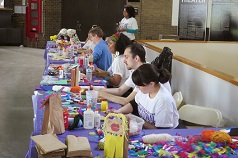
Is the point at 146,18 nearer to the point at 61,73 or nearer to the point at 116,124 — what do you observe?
the point at 61,73

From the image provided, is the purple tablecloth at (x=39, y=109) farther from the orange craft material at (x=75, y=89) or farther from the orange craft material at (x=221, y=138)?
the orange craft material at (x=221, y=138)

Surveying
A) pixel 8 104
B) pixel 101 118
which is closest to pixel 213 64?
pixel 8 104

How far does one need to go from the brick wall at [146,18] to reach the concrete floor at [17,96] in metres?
1.15

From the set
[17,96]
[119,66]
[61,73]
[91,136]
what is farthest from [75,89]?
[17,96]

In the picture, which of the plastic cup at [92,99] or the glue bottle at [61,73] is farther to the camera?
the glue bottle at [61,73]

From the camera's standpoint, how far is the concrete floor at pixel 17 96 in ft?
16.4

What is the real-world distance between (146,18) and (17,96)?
7.64m

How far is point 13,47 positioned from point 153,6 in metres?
4.99

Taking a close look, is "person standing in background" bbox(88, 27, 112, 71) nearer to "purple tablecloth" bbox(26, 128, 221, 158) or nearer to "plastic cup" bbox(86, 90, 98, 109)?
"plastic cup" bbox(86, 90, 98, 109)

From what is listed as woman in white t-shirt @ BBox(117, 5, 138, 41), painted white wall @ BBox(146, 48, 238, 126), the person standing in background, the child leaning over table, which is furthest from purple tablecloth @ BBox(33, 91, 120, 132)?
woman in white t-shirt @ BBox(117, 5, 138, 41)

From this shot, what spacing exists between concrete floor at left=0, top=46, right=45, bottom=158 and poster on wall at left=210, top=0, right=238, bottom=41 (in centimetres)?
387

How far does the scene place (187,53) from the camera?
26.0 ft

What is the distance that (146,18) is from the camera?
14.3 m

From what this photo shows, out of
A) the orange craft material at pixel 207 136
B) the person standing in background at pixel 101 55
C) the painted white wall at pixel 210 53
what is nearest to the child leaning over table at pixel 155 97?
the orange craft material at pixel 207 136
